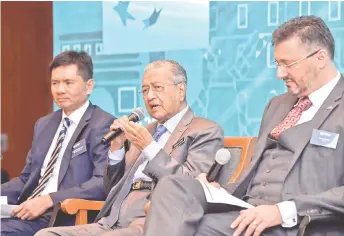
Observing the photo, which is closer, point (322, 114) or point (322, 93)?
point (322, 114)

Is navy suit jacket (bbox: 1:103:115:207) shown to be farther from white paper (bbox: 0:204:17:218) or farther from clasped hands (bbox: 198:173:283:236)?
clasped hands (bbox: 198:173:283:236)

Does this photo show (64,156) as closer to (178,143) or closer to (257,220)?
(178,143)

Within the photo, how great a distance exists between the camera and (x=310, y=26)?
10.6 ft

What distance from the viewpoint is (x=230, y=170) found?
3.95 metres

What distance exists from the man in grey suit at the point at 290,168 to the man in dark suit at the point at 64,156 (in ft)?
3.74

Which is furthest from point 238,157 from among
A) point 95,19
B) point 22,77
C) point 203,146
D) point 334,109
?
point 22,77

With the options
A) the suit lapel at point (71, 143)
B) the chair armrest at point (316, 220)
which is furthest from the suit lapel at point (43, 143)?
the chair armrest at point (316, 220)

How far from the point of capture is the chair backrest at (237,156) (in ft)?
12.6

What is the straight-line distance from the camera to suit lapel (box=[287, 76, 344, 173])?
10.2 ft

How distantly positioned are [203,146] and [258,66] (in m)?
1.22

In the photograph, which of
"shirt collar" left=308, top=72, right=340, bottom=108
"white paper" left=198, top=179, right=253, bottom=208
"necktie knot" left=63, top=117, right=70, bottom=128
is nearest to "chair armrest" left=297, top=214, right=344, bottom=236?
"white paper" left=198, top=179, right=253, bottom=208

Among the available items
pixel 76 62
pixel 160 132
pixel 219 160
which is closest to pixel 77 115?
pixel 76 62

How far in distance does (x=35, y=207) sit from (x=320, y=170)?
1835mm

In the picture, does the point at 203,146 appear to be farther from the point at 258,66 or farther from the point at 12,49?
the point at 12,49
